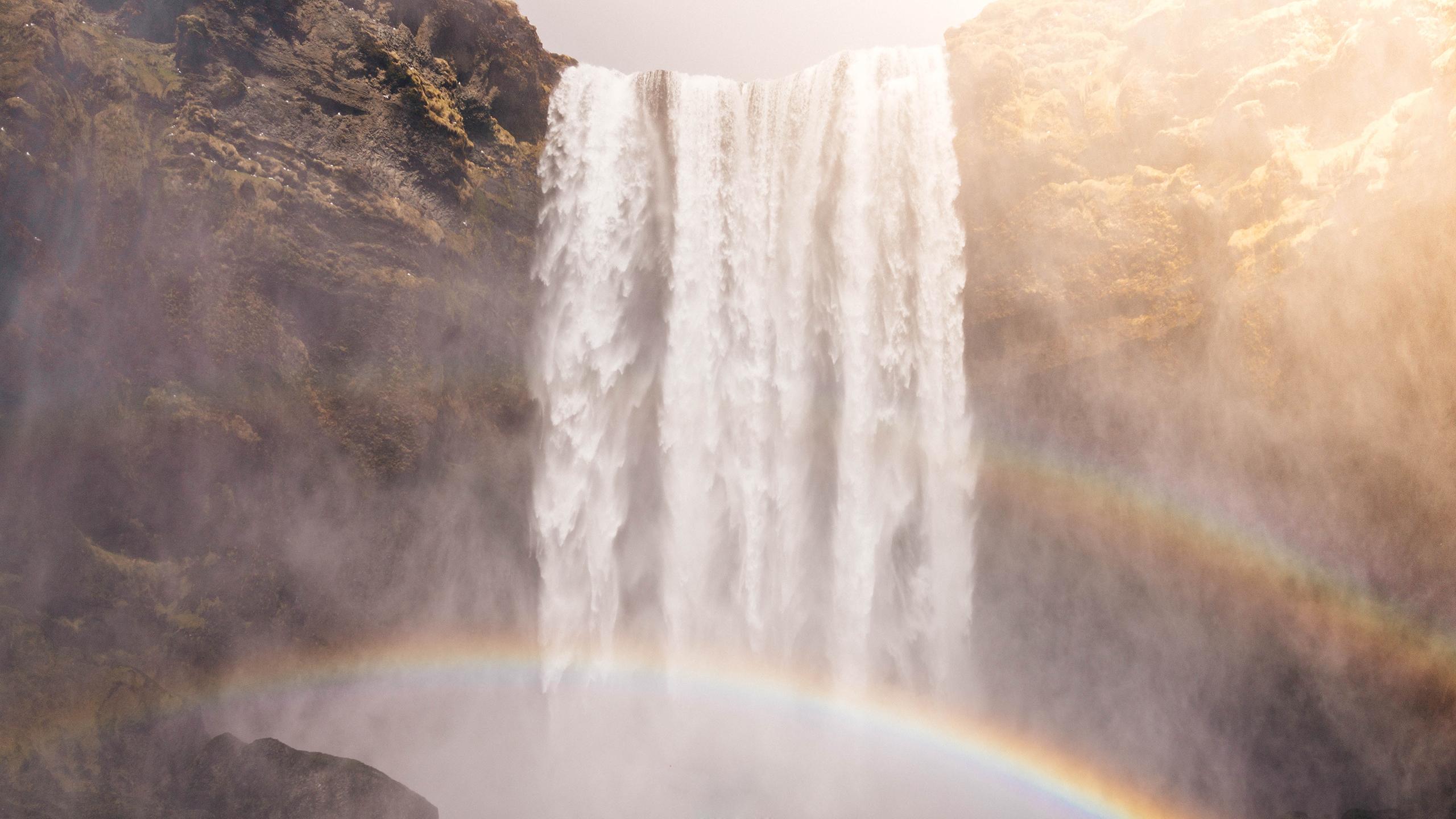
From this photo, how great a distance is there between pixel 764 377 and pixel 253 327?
8.81 meters

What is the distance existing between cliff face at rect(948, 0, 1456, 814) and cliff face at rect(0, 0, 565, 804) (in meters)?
9.61

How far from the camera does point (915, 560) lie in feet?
46.1

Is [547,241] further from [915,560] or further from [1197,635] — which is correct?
[1197,635]

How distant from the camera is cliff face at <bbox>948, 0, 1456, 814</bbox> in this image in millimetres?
10094

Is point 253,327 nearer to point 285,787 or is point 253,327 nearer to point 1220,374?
point 285,787

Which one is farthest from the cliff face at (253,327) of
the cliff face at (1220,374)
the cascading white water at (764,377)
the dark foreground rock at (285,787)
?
the cliff face at (1220,374)

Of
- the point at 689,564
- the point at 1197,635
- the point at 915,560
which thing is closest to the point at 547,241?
the point at 689,564

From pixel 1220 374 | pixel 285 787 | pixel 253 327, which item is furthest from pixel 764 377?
pixel 285 787

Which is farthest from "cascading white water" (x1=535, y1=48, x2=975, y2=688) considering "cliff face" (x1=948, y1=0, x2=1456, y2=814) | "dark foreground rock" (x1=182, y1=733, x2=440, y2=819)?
"dark foreground rock" (x1=182, y1=733, x2=440, y2=819)

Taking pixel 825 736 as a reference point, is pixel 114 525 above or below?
above

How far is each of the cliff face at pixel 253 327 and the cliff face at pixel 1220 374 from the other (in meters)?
9.61

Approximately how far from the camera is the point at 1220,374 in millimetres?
11500

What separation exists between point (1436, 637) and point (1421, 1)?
891 cm

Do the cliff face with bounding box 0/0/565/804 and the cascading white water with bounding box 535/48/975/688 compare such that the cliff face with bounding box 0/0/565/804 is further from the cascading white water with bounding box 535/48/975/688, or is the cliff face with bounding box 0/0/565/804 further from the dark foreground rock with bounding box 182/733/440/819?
the dark foreground rock with bounding box 182/733/440/819
